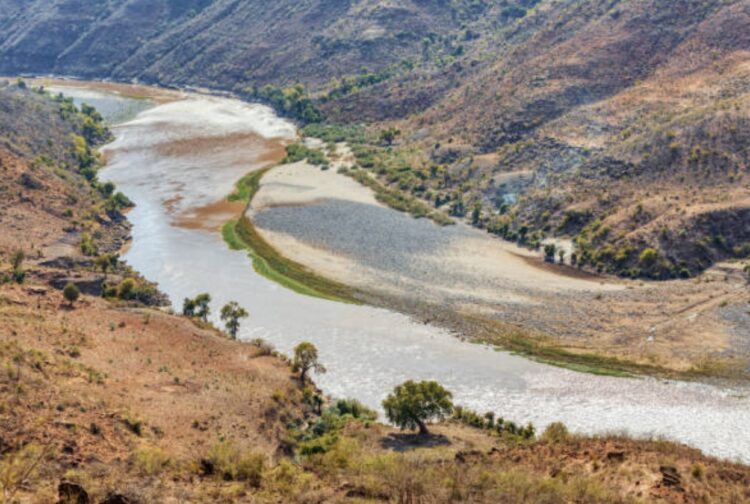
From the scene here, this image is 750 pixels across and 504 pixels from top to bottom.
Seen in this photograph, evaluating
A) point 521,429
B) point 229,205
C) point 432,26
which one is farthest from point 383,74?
point 521,429

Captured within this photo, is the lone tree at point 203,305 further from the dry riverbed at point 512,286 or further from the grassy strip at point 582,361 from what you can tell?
the grassy strip at point 582,361

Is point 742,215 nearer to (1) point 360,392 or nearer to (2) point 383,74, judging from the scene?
(1) point 360,392

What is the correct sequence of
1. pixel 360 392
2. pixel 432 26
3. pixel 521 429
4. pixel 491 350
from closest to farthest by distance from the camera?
pixel 521 429
pixel 360 392
pixel 491 350
pixel 432 26

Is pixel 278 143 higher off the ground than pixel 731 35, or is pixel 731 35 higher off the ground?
Answer: pixel 731 35

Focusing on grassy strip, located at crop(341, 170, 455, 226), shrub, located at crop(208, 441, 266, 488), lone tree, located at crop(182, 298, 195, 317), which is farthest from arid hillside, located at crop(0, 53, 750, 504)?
grassy strip, located at crop(341, 170, 455, 226)

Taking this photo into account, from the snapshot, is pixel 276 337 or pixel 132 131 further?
pixel 132 131

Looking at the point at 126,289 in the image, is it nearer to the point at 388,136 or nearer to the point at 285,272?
the point at 285,272

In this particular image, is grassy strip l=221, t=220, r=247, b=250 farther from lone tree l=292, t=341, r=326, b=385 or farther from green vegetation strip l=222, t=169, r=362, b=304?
lone tree l=292, t=341, r=326, b=385

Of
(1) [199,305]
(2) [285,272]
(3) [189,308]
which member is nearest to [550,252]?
(2) [285,272]
